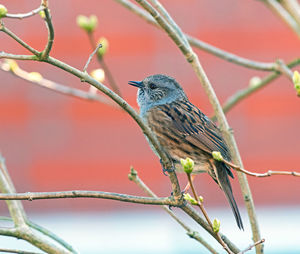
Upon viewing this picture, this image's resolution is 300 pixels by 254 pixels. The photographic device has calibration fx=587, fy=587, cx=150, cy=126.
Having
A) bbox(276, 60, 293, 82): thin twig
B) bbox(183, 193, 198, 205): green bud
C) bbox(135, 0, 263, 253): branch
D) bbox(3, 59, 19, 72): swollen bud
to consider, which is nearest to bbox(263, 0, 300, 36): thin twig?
bbox(276, 60, 293, 82): thin twig

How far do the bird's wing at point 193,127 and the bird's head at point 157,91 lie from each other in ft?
0.46

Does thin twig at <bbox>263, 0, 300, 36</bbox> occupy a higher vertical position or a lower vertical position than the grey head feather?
lower

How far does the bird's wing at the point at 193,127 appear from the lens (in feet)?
12.0

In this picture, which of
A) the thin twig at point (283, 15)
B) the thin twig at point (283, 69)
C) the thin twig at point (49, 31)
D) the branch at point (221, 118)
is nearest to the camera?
the thin twig at point (49, 31)

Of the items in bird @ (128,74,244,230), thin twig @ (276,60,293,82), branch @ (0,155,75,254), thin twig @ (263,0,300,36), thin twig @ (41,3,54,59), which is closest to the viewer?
thin twig @ (41,3,54,59)

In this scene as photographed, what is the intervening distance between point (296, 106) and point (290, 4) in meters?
4.31

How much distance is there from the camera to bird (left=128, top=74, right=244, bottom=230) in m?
3.59

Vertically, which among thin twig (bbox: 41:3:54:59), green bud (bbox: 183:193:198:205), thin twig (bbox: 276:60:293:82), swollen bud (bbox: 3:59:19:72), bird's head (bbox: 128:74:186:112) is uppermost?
bird's head (bbox: 128:74:186:112)

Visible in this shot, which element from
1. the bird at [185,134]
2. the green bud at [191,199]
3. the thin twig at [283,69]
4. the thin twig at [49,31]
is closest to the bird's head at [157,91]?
the bird at [185,134]

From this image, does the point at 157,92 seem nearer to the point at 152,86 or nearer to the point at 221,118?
the point at 152,86

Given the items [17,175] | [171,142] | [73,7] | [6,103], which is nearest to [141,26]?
[73,7]

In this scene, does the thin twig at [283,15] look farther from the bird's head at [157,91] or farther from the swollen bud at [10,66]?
the swollen bud at [10,66]

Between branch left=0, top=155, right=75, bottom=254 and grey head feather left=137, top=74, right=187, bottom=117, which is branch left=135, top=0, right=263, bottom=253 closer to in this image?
branch left=0, top=155, right=75, bottom=254

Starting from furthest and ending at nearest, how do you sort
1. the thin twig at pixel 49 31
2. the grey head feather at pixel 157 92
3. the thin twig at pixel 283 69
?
the grey head feather at pixel 157 92, the thin twig at pixel 283 69, the thin twig at pixel 49 31
